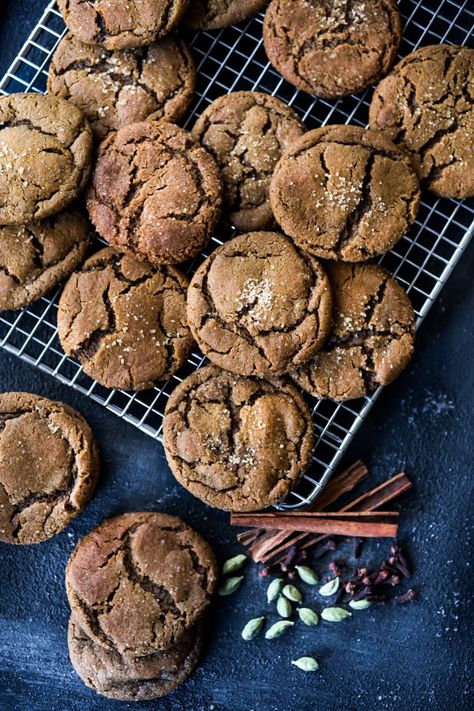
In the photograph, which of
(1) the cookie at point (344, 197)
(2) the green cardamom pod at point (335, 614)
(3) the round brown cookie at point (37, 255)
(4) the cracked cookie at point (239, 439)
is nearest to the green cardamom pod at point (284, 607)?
(2) the green cardamom pod at point (335, 614)

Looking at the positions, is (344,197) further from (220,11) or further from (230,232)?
(220,11)

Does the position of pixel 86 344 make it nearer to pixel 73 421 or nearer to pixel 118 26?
pixel 73 421

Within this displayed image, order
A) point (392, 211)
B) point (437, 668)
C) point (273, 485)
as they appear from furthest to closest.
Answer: point (437, 668)
point (273, 485)
point (392, 211)

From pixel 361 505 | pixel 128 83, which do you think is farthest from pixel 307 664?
pixel 128 83

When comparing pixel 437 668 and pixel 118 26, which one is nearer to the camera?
→ pixel 118 26

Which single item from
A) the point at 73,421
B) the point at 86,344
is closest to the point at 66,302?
the point at 86,344
